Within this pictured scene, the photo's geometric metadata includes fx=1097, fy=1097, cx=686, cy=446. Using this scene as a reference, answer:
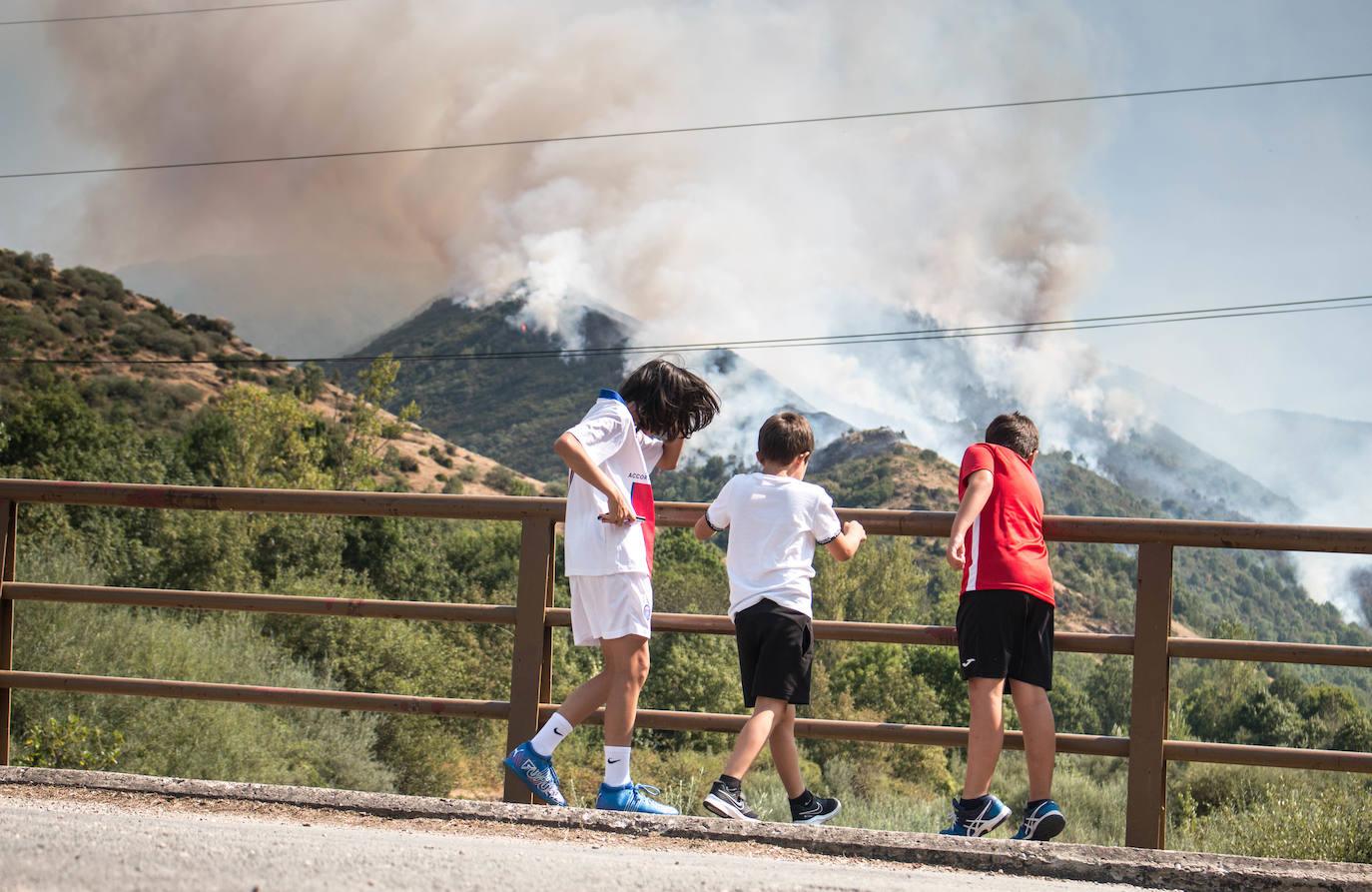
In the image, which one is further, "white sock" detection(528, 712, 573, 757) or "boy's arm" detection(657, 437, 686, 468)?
"boy's arm" detection(657, 437, 686, 468)

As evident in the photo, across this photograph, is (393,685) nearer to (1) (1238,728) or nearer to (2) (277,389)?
(1) (1238,728)

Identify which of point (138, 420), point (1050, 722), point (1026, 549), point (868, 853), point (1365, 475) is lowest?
point (868, 853)

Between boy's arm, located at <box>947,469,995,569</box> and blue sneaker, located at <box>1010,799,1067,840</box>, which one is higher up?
boy's arm, located at <box>947,469,995,569</box>

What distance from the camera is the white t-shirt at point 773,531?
328 centimetres

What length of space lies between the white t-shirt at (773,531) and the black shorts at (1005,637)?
0.46 metres

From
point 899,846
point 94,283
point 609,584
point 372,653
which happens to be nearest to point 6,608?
point 609,584

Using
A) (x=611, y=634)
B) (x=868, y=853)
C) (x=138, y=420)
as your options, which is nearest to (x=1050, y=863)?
(x=868, y=853)

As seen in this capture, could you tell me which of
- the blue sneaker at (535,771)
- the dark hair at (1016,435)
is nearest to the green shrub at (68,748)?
the blue sneaker at (535,771)

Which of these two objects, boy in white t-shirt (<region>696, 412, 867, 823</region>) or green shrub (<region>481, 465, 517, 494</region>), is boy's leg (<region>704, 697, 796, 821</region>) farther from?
green shrub (<region>481, 465, 517, 494</region>)

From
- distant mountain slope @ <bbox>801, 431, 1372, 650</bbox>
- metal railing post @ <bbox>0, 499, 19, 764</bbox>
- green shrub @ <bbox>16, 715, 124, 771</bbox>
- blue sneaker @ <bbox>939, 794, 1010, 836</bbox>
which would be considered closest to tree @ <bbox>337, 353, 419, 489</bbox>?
distant mountain slope @ <bbox>801, 431, 1372, 650</bbox>

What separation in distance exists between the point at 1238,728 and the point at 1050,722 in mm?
42934

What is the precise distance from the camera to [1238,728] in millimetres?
40312

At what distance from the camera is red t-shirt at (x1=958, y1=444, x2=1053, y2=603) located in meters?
3.23

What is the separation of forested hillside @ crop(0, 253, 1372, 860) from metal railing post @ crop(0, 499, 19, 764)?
6.02 ft
